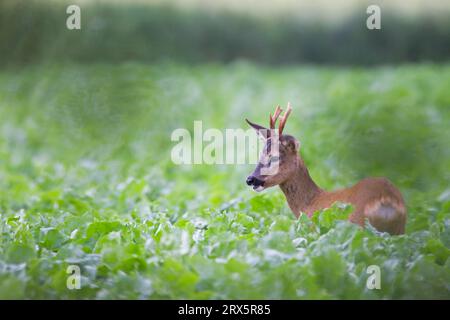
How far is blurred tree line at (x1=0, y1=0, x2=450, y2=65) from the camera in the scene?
43.4 feet

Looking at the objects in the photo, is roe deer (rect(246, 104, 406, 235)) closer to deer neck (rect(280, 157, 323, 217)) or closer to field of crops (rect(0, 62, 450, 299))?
deer neck (rect(280, 157, 323, 217))

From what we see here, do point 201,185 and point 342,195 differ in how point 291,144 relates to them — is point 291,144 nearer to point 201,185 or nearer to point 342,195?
point 342,195

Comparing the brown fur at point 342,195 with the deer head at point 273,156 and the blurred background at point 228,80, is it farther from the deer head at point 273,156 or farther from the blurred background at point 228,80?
the blurred background at point 228,80

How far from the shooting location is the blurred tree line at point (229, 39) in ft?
43.4

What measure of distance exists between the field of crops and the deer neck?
29 cm

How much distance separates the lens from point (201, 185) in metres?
9.30

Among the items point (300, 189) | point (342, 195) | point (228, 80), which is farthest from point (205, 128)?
point (342, 195)

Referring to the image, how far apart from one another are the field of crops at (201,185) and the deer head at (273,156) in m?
0.29

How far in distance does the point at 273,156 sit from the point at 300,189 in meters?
0.39

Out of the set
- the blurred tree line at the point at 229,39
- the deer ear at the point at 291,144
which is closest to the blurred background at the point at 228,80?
the blurred tree line at the point at 229,39

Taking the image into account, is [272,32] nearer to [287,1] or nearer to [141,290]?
[287,1]

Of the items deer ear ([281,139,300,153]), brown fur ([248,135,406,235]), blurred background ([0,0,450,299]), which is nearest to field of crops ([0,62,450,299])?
blurred background ([0,0,450,299])

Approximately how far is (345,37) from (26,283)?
14068 millimetres

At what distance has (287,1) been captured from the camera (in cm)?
1864
